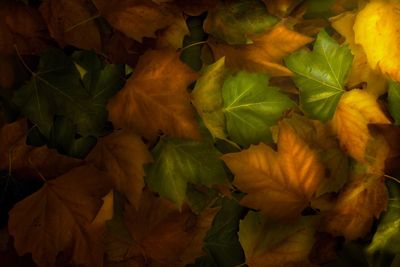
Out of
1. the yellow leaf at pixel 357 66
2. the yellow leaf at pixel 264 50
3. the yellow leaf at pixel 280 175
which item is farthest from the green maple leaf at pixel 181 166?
the yellow leaf at pixel 357 66

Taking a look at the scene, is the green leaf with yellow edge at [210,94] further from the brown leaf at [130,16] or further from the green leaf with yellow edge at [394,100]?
the green leaf with yellow edge at [394,100]

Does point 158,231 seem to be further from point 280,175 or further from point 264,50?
point 264,50

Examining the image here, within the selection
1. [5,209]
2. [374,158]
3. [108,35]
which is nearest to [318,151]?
[374,158]

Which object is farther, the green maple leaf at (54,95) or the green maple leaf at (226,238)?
the green maple leaf at (226,238)

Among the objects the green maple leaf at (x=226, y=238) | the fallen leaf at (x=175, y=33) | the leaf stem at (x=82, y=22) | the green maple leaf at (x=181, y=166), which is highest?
the leaf stem at (x=82, y=22)

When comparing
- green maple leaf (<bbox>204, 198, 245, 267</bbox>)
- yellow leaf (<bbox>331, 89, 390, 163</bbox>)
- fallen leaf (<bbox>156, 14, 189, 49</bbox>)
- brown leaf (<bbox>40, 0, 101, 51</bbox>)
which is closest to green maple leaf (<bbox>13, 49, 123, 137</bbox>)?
brown leaf (<bbox>40, 0, 101, 51</bbox>)

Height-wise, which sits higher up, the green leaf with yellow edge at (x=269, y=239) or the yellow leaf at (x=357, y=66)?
the yellow leaf at (x=357, y=66)
